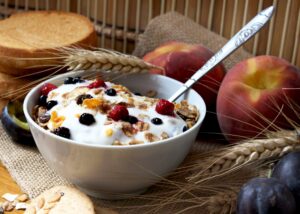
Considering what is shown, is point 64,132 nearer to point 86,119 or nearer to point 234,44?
point 86,119

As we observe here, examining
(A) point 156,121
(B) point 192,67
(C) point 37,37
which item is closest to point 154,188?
(A) point 156,121

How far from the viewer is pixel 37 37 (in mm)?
958

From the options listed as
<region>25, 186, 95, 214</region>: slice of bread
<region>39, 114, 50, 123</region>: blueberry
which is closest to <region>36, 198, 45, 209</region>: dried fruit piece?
<region>25, 186, 95, 214</region>: slice of bread

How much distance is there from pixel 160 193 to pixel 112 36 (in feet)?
1.43

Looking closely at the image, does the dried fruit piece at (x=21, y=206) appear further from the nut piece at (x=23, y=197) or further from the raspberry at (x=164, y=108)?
the raspberry at (x=164, y=108)

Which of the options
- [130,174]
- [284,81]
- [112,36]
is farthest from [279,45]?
[130,174]

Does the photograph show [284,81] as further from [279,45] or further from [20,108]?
[20,108]

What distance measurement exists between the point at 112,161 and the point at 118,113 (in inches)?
2.5

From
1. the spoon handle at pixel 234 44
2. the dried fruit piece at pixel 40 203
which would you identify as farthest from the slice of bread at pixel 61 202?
the spoon handle at pixel 234 44

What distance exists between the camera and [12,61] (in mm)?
887

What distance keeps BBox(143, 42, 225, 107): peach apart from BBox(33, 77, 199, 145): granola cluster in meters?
0.11

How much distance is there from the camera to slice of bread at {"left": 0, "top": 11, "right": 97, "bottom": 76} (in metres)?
0.89

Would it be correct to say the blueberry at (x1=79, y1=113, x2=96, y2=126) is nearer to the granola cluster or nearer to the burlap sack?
the granola cluster

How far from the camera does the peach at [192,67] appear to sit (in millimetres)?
887
